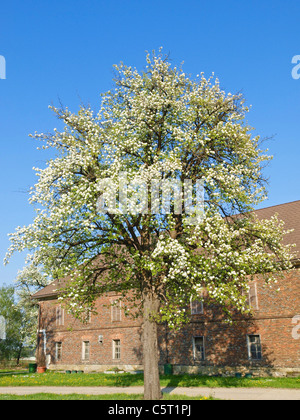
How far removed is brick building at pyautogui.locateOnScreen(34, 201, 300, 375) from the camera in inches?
914

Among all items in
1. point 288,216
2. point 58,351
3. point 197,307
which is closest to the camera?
point 197,307

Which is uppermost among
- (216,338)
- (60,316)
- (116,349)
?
(60,316)

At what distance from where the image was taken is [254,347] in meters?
24.5

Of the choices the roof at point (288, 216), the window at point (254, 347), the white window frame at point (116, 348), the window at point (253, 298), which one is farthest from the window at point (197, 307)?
the white window frame at point (116, 348)

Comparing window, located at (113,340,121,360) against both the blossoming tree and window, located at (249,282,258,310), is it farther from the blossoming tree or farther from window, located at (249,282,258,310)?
the blossoming tree

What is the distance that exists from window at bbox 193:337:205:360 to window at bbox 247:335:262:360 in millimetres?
3599

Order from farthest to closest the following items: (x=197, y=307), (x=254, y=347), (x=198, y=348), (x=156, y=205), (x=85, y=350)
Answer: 1. (x=85, y=350)
2. (x=197, y=307)
3. (x=198, y=348)
4. (x=254, y=347)
5. (x=156, y=205)

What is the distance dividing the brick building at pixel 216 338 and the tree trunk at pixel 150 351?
344 cm

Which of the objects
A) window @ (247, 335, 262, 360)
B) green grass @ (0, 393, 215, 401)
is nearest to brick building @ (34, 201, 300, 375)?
window @ (247, 335, 262, 360)

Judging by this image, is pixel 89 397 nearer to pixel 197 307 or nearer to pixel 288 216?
pixel 197 307

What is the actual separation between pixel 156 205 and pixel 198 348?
16.1 metres

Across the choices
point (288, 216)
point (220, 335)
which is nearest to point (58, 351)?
point (220, 335)

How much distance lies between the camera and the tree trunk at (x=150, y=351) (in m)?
14.7

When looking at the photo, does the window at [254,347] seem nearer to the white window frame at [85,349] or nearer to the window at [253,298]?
the window at [253,298]
